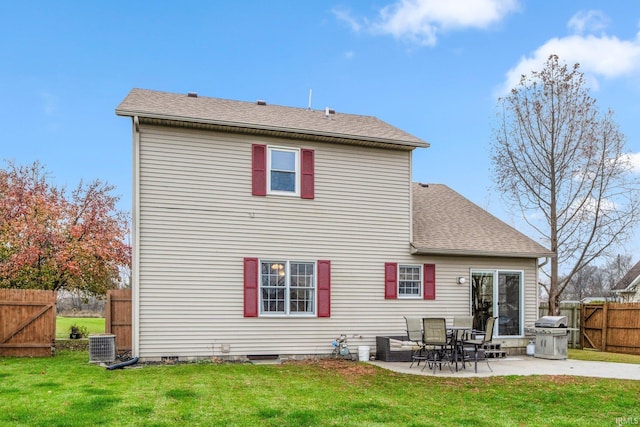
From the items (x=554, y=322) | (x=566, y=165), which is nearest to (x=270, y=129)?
(x=554, y=322)

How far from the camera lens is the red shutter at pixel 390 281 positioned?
1164cm

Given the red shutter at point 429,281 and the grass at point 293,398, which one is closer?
the grass at point 293,398

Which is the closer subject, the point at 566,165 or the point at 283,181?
the point at 283,181

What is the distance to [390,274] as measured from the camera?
1171 centimetres

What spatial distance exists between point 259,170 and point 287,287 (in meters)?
2.72

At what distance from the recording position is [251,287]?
10.6 metres

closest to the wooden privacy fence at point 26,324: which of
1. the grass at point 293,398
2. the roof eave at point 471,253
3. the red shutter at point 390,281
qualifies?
the grass at point 293,398

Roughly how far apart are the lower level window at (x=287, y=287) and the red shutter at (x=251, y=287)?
168mm

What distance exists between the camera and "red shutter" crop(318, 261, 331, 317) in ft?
36.3

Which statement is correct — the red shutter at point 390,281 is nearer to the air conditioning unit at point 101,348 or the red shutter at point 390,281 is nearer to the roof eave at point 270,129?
the roof eave at point 270,129

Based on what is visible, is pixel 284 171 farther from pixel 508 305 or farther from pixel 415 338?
pixel 508 305

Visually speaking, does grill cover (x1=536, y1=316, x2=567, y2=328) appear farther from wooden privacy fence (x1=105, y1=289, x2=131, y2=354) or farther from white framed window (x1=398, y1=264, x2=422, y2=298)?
wooden privacy fence (x1=105, y1=289, x2=131, y2=354)

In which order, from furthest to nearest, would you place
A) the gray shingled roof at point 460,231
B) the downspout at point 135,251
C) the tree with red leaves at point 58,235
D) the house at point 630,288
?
the house at point 630,288
the tree with red leaves at point 58,235
the gray shingled roof at point 460,231
the downspout at point 135,251

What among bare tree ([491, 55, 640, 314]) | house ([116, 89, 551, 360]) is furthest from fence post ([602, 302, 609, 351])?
house ([116, 89, 551, 360])
